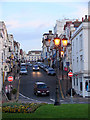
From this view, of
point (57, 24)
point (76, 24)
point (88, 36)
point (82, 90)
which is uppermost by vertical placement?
point (57, 24)

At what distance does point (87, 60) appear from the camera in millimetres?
30516

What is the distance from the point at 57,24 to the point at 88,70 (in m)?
61.0

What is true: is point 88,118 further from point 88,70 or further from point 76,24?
point 76,24

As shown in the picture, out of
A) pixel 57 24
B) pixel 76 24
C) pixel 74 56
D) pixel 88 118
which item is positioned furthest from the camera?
pixel 57 24

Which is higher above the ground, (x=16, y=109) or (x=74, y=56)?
(x=74, y=56)

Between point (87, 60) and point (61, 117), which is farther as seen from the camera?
point (87, 60)

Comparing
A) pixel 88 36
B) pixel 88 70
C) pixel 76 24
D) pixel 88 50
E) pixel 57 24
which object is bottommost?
pixel 88 70

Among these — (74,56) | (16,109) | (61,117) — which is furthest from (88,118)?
(74,56)

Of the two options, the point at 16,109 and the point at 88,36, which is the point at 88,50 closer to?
the point at 88,36

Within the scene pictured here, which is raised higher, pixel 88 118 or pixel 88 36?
pixel 88 36

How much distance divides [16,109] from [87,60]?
1932cm

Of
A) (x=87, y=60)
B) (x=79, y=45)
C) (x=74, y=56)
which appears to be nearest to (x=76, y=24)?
(x=74, y=56)

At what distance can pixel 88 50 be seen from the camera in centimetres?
3067

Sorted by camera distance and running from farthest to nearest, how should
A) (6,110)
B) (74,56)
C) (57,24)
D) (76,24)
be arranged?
(57,24)
(76,24)
(74,56)
(6,110)
